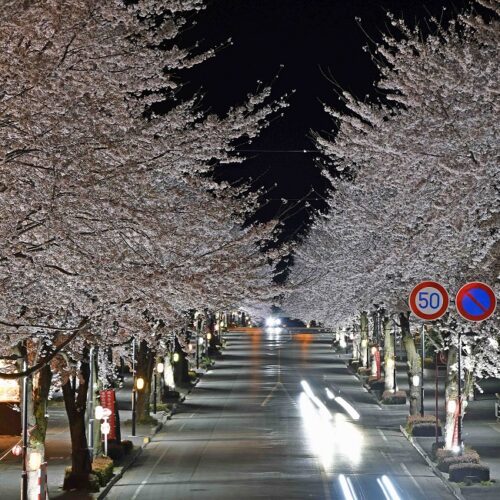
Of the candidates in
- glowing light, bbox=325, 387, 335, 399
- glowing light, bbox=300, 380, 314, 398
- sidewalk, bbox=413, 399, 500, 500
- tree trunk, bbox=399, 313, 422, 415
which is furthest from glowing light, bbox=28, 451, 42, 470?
glowing light, bbox=300, 380, 314, 398

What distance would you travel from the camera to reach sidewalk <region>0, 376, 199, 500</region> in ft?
88.0

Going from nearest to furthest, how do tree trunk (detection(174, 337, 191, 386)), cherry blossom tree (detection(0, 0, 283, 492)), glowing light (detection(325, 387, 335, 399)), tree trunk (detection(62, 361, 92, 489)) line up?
cherry blossom tree (detection(0, 0, 283, 492)) < tree trunk (detection(62, 361, 92, 489)) < glowing light (detection(325, 387, 335, 399)) < tree trunk (detection(174, 337, 191, 386))

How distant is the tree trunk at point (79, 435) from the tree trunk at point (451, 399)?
31.4ft

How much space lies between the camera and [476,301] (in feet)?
54.3

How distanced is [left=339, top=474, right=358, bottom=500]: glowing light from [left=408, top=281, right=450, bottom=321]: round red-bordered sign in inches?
206

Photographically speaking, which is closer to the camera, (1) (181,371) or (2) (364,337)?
(1) (181,371)

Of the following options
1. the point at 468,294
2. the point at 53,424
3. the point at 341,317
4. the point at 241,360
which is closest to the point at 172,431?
the point at 53,424

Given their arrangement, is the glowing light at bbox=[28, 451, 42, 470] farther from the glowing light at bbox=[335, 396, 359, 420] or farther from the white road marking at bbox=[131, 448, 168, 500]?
the glowing light at bbox=[335, 396, 359, 420]

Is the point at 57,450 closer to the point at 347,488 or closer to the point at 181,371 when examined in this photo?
the point at 347,488

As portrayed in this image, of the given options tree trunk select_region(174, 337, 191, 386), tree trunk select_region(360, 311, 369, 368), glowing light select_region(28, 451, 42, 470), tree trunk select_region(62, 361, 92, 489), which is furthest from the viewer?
tree trunk select_region(360, 311, 369, 368)

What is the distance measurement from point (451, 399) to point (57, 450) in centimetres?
1278

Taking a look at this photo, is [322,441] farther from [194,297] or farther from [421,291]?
[194,297]

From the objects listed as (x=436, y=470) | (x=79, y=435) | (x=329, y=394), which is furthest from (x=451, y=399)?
(x=329, y=394)

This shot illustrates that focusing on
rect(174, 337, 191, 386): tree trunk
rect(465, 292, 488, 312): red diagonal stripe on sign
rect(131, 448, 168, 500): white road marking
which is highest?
rect(465, 292, 488, 312): red diagonal stripe on sign
